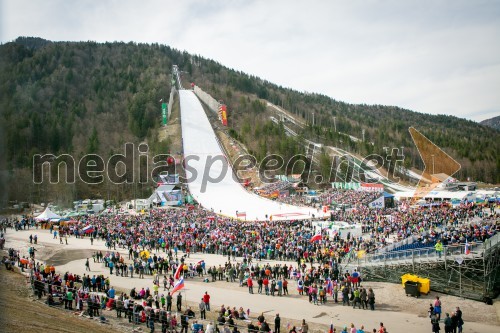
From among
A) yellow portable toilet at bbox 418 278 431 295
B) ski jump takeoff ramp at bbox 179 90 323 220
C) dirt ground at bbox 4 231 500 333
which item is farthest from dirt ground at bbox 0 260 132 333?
ski jump takeoff ramp at bbox 179 90 323 220

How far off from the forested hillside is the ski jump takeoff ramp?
6072 mm

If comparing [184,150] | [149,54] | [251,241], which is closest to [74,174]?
[184,150]

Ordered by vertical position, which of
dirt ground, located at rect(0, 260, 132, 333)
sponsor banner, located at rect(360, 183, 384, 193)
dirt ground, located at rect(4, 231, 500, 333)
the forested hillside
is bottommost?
dirt ground, located at rect(4, 231, 500, 333)

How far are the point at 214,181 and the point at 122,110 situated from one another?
43.3 meters

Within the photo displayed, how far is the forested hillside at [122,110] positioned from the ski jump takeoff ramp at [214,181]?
607 centimetres

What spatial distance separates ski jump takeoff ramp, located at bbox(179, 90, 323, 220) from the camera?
38.7m

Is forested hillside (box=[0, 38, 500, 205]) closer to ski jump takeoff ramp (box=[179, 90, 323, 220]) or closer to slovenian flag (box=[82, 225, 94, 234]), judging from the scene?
ski jump takeoff ramp (box=[179, 90, 323, 220])

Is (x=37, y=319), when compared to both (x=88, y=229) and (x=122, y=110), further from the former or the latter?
(x=122, y=110)

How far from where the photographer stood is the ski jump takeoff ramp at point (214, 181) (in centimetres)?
3869

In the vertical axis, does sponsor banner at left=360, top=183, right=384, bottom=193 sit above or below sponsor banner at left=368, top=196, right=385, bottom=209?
above

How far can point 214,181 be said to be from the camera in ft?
185

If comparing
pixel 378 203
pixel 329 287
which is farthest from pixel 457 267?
pixel 378 203

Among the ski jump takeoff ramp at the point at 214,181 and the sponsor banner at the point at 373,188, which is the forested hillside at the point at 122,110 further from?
the sponsor banner at the point at 373,188

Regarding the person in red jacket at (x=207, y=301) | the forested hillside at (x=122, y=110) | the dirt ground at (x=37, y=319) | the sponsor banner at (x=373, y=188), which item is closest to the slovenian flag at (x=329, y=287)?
the person in red jacket at (x=207, y=301)
